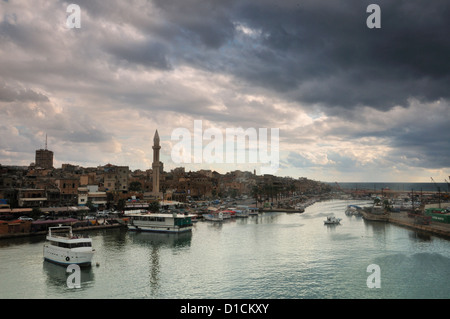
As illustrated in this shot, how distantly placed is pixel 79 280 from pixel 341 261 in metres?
20.7

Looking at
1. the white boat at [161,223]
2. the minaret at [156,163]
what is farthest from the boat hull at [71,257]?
the minaret at [156,163]

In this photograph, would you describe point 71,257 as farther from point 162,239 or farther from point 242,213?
point 242,213

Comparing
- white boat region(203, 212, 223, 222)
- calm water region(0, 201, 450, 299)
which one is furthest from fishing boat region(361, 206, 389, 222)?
white boat region(203, 212, 223, 222)

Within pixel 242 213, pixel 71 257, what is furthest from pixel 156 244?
pixel 242 213

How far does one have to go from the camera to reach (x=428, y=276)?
24234 mm

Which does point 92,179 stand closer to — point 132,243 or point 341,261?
point 132,243

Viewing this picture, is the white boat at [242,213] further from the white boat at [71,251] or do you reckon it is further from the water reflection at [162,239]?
the white boat at [71,251]

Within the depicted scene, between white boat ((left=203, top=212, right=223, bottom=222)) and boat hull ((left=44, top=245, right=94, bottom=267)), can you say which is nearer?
boat hull ((left=44, top=245, right=94, bottom=267))

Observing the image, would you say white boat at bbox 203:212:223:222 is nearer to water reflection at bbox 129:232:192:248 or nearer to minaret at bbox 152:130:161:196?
water reflection at bbox 129:232:192:248

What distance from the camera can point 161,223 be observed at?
45094mm

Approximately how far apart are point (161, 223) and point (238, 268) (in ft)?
70.3

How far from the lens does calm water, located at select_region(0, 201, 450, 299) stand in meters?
20.8

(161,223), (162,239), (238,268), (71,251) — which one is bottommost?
(162,239)

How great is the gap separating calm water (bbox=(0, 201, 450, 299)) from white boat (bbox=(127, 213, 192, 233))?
2827 millimetres
